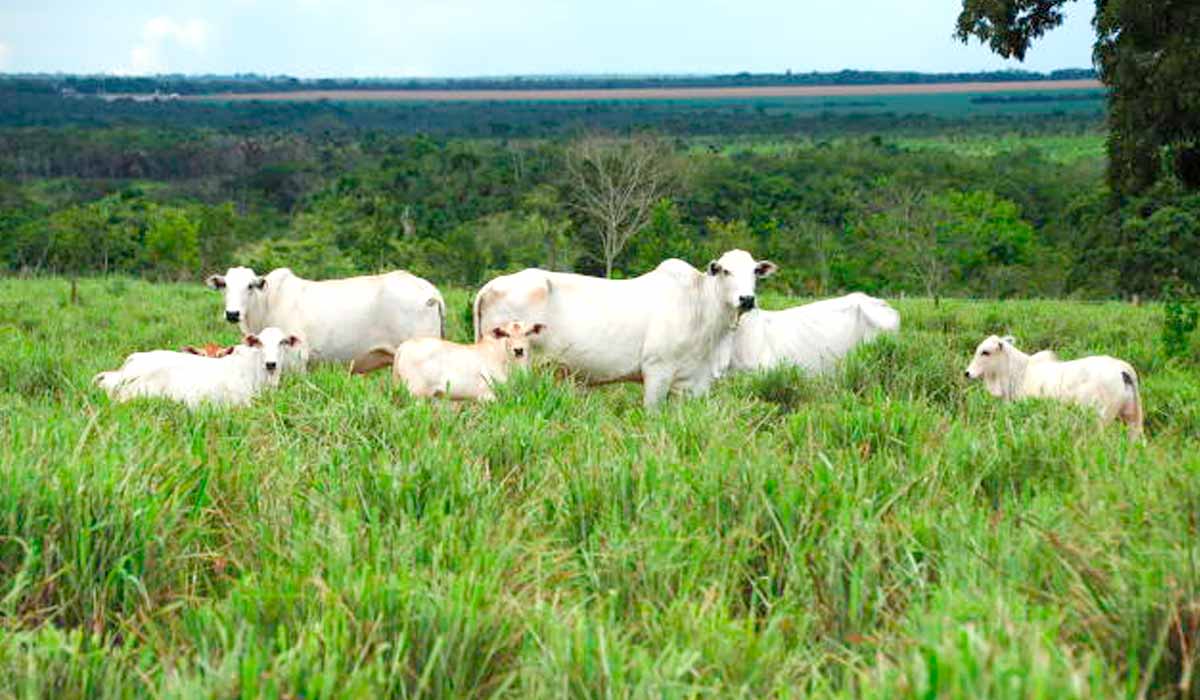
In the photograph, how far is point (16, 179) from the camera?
132 metres

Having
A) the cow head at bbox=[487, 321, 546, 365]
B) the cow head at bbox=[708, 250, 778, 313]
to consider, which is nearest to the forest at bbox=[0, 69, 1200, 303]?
the cow head at bbox=[708, 250, 778, 313]

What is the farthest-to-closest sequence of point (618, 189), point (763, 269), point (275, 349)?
point (618, 189)
point (763, 269)
point (275, 349)

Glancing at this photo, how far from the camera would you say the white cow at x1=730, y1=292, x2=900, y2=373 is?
448 inches

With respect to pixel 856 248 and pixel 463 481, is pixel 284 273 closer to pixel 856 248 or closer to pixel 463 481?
pixel 463 481

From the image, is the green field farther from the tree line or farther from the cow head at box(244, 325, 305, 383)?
the tree line

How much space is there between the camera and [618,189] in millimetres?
68250

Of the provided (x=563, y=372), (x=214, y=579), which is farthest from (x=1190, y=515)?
(x=563, y=372)

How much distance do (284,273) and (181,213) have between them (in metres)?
69.4

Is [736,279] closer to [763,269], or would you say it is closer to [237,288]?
[763,269]

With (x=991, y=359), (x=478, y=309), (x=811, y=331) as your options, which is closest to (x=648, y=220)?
(x=811, y=331)

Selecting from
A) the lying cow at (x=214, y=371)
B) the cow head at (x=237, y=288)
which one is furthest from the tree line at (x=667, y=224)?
the lying cow at (x=214, y=371)

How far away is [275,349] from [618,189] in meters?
60.3

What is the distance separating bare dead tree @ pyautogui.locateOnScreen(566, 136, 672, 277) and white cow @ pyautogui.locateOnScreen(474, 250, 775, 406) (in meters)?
54.4

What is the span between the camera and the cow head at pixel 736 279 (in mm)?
9781
